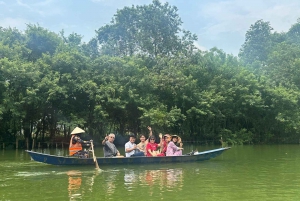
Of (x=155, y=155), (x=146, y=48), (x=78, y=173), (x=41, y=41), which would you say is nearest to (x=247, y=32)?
(x=146, y=48)

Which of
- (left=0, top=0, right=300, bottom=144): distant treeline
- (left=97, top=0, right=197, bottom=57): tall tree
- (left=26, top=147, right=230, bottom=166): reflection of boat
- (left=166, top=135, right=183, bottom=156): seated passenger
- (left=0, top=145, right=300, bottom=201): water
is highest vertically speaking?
(left=97, top=0, right=197, bottom=57): tall tree

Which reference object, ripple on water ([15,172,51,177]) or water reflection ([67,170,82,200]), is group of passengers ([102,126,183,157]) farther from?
ripple on water ([15,172,51,177])

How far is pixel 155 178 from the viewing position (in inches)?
359

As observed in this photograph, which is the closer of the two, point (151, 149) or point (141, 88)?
point (151, 149)

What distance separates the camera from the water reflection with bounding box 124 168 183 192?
7953 mm

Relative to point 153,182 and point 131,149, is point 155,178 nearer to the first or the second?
point 153,182

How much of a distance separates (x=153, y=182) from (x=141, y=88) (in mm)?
15905

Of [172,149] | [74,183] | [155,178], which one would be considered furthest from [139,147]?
[74,183]

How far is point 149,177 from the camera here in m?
9.30

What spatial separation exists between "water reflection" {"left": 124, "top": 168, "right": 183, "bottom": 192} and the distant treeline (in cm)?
1186

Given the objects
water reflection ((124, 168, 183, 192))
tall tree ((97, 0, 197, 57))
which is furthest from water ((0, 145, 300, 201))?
tall tree ((97, 0, 197, 57))

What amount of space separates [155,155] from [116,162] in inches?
66.8

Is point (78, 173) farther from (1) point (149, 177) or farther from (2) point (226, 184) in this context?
(2) point (226, 184)

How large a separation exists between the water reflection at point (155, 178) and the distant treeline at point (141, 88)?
38.9 ft
